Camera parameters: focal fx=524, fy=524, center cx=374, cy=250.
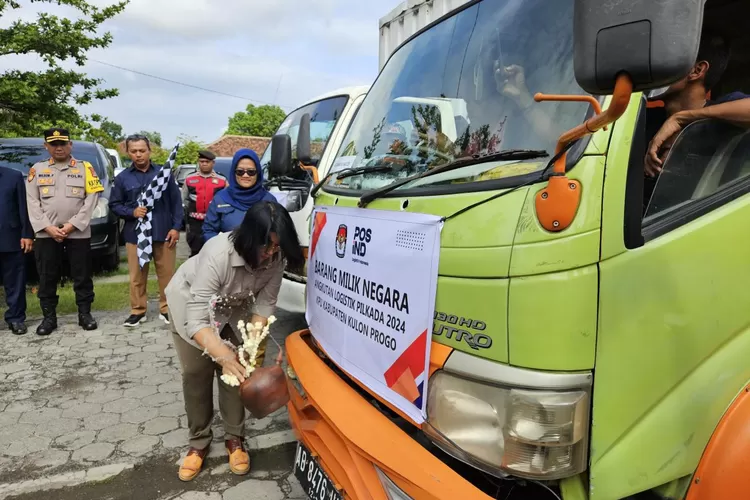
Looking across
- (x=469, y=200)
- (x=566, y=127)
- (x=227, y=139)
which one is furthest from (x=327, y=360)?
(x=227, y=139)

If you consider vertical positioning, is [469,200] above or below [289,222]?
above

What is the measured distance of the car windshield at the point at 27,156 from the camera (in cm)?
689

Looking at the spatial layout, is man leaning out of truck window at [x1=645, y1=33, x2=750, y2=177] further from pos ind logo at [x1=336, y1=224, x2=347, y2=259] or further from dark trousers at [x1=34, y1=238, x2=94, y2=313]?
dark trousers at [x1=34, y1=238, x2=94, y2=313]

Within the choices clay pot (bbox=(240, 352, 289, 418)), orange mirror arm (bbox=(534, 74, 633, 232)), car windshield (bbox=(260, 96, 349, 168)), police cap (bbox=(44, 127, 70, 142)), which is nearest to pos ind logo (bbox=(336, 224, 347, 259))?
clay pot (bbox=(240, 352, 289, 418))

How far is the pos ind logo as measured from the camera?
2.12 metres

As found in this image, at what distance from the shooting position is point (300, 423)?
2.21 meters

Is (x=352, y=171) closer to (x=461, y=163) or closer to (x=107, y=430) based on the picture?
(x=461, y=163)

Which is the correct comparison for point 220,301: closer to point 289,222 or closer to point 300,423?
point 289,222

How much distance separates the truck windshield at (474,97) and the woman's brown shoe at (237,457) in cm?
160

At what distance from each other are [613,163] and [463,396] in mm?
764

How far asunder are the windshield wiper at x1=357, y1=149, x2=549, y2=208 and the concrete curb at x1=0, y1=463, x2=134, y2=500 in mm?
2126

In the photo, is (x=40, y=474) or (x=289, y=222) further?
(x=40, y=474)

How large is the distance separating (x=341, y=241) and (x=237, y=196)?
7.32ft

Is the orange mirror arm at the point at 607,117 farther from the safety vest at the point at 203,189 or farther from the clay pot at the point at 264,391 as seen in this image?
the safety vest at the point at 203,189
